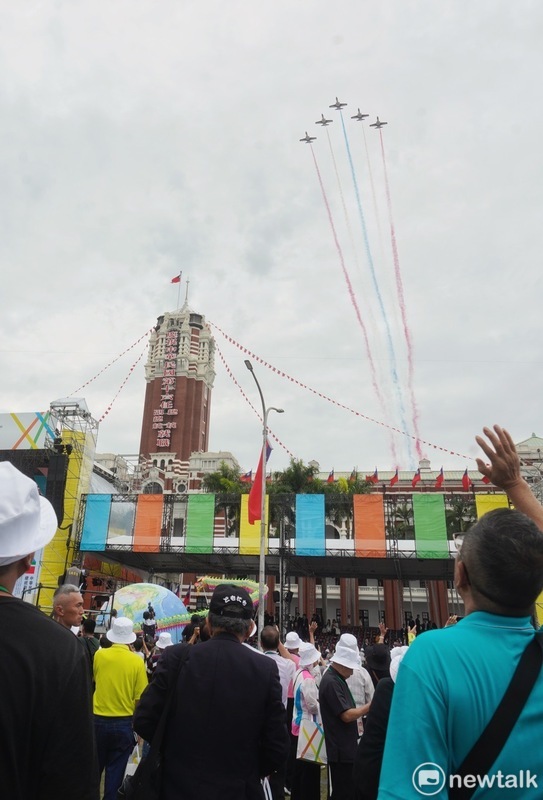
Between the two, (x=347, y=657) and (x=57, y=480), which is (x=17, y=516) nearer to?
(x=347, y=657)

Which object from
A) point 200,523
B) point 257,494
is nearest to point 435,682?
point 257,494

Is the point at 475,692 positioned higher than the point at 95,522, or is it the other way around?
the point at 95,522

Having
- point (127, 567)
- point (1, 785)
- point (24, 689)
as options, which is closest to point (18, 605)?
point (24, 689)

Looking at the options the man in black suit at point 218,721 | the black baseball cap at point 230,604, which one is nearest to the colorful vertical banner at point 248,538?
the black baseball cap at point 230,604

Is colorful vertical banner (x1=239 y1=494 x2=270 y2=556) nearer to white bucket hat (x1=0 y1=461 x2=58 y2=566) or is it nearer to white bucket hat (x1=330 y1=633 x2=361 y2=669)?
white bucket hat (x1=330 y1=633 x2=361 y2=669)

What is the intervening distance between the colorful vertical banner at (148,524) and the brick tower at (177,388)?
34.4m

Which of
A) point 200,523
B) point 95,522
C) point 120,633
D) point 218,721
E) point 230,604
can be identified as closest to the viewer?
point 218,721

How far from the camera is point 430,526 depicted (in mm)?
28547

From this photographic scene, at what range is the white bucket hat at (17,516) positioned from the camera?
182cm

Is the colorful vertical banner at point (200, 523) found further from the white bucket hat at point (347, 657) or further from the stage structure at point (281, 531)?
the white bucket hat at point (347, 657)

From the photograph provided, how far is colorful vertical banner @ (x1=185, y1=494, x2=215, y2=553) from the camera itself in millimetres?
29516

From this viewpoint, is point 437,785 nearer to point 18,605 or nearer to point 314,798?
point 18,605

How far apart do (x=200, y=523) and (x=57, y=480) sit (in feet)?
25.4

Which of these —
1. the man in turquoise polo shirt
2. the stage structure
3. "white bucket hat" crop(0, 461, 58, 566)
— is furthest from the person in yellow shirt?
the stage structure
